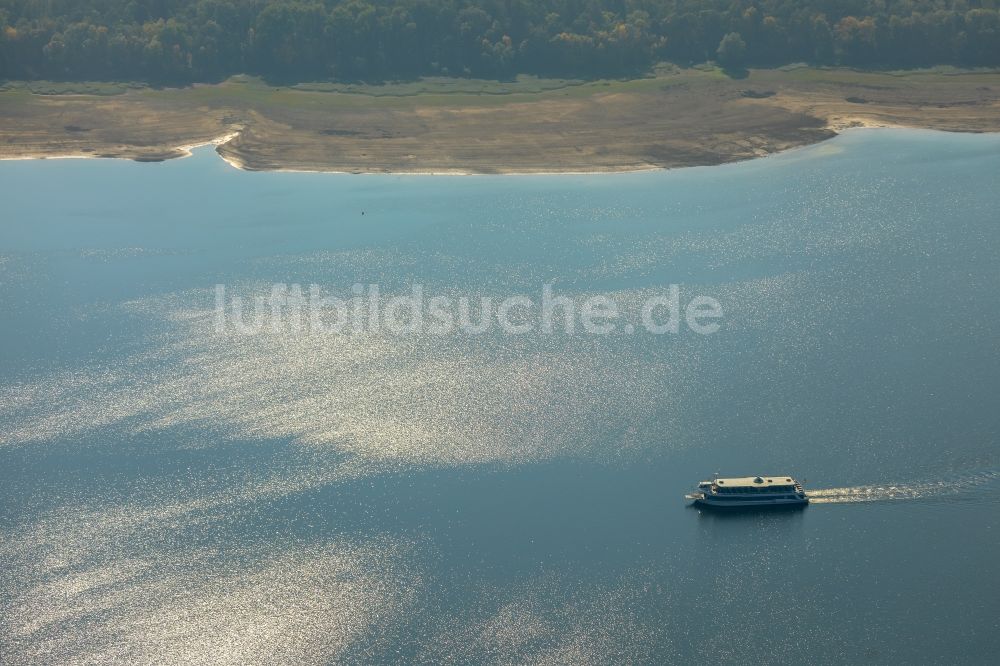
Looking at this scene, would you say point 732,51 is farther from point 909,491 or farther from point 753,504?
point 753,504

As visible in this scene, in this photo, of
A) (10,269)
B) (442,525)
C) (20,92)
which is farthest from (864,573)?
(20,92)

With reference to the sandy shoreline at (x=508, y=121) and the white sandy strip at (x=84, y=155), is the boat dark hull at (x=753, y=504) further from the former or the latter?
the white sandy strip at (x=84, y=155)

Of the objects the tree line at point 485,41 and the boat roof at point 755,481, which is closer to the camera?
the boat roof at point 755,481

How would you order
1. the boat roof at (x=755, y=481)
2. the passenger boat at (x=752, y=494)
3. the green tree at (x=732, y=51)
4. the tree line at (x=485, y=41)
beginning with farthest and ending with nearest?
the tree line at (x=485, y=41) → the green tree at (x=732, y=51) → the boat roof at (x=755, y=481) → the passenger boat at (x=752, y=494)

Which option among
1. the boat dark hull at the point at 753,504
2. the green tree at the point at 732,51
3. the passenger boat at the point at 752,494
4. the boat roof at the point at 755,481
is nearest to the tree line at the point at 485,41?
the green tree at the point at 732,51

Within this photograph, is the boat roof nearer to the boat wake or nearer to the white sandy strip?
the boat wake

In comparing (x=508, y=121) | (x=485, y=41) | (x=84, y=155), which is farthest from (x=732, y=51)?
(x=84, y=155)

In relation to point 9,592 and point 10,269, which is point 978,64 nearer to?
point 10,269
